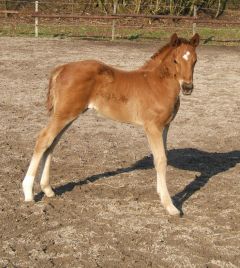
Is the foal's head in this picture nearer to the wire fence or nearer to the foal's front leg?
the foal's front leg

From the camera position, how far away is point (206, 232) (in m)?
4.84

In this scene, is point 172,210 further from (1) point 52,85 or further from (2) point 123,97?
(1) point 52,85

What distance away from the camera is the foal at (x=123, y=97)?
17.1ft

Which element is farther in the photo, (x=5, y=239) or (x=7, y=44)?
(x=7, y=44)

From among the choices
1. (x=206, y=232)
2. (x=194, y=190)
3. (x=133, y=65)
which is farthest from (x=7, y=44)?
(x=206, y=232)

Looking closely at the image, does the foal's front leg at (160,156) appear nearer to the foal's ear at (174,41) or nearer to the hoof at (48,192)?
the foal's ear at (174,41)

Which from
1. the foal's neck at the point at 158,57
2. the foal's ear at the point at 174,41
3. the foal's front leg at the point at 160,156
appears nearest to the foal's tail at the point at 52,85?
the foal's neck at the point at 158,57

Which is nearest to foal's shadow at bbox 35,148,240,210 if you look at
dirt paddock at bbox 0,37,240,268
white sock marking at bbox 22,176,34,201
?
dirt paddock at bbox 0,37,240,268

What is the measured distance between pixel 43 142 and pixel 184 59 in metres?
1.55

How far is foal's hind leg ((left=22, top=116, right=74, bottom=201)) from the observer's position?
5234mm

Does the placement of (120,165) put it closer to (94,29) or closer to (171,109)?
(171,109)

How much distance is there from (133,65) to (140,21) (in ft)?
38.5

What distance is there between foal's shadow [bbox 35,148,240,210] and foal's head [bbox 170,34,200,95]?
126 cm

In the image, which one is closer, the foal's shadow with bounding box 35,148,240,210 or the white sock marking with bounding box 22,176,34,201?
the white sock marking with bounding box 22,176,34,201
